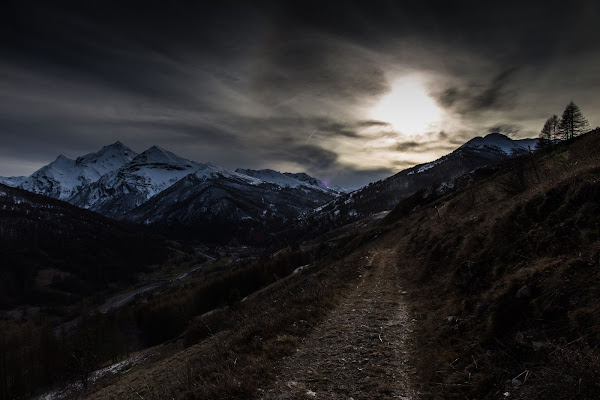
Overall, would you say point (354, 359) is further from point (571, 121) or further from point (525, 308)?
point (571, 121)

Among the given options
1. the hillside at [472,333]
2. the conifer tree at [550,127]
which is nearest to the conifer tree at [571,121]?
the conifer tree at [550,127]

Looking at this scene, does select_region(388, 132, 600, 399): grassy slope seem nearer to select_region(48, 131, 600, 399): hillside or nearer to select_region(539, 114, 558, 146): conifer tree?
select_region(48, 131, 600, 399): hillside

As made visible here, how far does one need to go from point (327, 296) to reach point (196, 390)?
963 centimetres

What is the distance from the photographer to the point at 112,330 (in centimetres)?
8581

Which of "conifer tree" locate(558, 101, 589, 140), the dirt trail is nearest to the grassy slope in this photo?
the dirt trail

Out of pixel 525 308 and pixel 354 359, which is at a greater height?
pixel 525 308

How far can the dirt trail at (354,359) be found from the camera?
7.65 m

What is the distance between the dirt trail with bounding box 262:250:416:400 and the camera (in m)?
7.65

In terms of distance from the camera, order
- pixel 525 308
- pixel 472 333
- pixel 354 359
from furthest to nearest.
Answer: pixel 354 359, pixel 472 333, pixel 525 308

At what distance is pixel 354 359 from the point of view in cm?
932

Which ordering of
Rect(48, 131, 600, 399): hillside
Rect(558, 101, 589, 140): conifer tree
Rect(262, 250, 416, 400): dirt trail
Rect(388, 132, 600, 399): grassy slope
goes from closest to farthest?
Rect(388, 132, 600, 399): grassy slope → Rect(48, 131, 600, 399): hillside → Rect(262, 250, 416, 400): dirt trail → Rect(558, 101, 589, 140): conifer tree

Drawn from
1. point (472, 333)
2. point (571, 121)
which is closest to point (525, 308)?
point (472, 333)

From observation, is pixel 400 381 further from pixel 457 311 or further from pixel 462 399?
pixel 457 311

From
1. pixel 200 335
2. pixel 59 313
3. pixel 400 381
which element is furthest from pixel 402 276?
pixel 59 313
